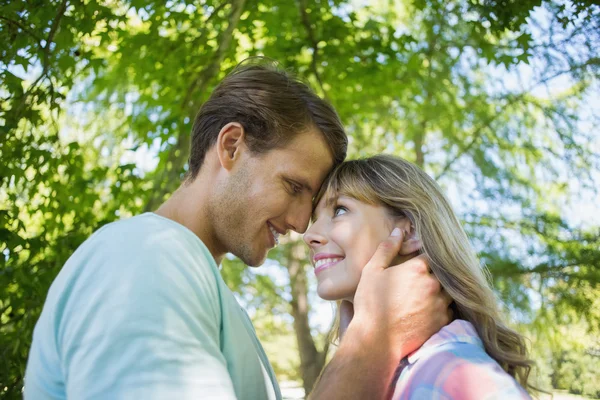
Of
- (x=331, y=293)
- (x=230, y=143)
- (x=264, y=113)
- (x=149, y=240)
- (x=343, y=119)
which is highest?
(x=343, y=119)

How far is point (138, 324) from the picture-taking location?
1146 millimetres

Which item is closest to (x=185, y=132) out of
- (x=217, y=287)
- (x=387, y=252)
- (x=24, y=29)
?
(x=24, y=29)


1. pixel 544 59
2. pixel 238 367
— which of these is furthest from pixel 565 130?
pixel 238 367

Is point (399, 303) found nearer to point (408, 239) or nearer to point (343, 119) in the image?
point (408, 239)

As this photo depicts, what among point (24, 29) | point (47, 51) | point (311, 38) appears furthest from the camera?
point (311, 38)

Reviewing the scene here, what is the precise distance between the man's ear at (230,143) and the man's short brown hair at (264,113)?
23 millimetres

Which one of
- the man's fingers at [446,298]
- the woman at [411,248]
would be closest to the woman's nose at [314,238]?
the woman at [411,248]

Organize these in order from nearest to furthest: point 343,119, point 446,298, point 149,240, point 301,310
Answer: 1. point 149,240
2. point 446,298
3. point 343,119
4. point 301,310

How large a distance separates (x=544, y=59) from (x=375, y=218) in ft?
12.0

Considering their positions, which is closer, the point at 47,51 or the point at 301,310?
the point at 47,51

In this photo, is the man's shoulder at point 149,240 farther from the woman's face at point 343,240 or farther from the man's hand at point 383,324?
the woman's face at point 343,240

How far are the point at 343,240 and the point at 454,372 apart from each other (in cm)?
57

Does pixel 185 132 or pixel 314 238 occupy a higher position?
pixel 185 132

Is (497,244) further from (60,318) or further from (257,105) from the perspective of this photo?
(60,318)
